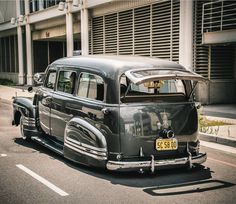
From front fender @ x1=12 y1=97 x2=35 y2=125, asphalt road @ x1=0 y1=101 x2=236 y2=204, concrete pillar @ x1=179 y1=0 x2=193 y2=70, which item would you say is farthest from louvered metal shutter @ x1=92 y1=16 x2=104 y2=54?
asphalt road @ x1=0 y1=101 x2=236 y2=204

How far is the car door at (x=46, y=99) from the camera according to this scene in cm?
818

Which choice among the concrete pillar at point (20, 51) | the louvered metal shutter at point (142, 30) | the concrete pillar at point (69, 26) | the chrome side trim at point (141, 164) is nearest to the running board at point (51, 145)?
the chrome side trim at point (141, 164)

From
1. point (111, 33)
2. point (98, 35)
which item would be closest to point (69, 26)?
point (98, 35)

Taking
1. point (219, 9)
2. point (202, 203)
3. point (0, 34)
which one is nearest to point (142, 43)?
point (219, 9)

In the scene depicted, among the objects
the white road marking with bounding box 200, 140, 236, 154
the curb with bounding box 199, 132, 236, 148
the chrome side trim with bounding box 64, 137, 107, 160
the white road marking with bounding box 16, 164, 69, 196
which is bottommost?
the white road marking with bounding box 200, 140, 236, 154

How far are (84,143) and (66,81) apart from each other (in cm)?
158

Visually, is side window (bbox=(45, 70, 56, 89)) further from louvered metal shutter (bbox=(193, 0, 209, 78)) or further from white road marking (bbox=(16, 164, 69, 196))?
louvered metal shutter (bbox=(193, 0, 209, 78))

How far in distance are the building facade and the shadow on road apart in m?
8.20

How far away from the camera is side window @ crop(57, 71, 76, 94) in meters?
7.51

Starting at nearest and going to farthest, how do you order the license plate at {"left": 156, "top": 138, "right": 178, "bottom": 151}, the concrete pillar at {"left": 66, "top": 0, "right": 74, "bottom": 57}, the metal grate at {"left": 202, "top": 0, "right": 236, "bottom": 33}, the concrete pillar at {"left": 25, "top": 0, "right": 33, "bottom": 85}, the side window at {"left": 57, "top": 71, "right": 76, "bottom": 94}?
the license plate at {"left": 156, "top": 138, "right": 178, "bottom": 151} → the side window at {"left": 57, "top": 71, "right": 76, "bottom": 94} → the metal grate at {"left": 202, "top": 0, "right": 236, "bottom": 33} → the concrete pillar at {"left": 66, "top": 0, "right": 74, "bottom": 57} → the concrete pillar at {"left": 25, "top": 0, "right": 33, "bottom": 85}

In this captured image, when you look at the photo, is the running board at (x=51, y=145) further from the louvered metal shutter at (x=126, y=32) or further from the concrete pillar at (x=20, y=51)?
the concrete pillar at (x=20, y=51)

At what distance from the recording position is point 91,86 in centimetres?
700

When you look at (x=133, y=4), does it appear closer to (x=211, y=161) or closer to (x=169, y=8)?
(x=169, y=8)

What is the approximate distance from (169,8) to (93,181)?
12.0 metres
